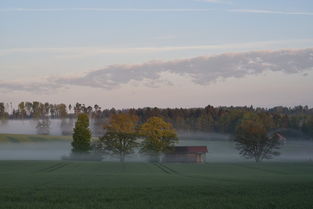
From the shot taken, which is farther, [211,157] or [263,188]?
[211,157]

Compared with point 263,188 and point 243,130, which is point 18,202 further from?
point 243,130

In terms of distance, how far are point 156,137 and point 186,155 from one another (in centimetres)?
695

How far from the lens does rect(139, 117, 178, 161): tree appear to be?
300 ft

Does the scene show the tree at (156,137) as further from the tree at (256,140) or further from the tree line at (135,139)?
the tree at (256,140)

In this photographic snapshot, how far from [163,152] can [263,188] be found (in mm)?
64958

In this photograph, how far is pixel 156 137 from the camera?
3634 inches

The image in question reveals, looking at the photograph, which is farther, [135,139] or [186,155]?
[186,155]

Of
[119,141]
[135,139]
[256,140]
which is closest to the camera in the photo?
[119,141]

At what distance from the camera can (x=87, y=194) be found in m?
24.7

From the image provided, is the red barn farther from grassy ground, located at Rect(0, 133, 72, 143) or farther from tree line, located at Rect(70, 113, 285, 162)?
grassy ground, located at Rect(0, 133, 72, 143)

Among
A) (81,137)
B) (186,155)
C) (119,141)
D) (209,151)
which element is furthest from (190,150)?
(209,151)

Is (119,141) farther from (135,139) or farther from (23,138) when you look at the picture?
(23,138)

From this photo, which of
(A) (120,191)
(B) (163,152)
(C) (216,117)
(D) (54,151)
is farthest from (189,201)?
(C) (216,117)

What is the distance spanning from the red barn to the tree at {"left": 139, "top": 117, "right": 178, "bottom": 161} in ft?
4.95
